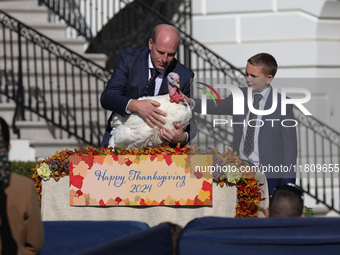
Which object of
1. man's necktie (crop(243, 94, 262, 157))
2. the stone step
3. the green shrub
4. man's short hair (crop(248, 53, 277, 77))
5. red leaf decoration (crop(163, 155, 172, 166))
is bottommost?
the green shrub

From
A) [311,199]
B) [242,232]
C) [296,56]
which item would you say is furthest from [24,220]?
[296,56]

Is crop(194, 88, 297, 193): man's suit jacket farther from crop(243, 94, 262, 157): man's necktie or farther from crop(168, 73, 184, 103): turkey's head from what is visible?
crop(168, 73, 184, 103): turkey's head

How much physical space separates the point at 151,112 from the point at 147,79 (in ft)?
1.78

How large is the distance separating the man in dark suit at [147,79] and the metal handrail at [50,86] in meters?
A: 3.50

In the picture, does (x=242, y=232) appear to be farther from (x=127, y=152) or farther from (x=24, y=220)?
(x=127, y=152)

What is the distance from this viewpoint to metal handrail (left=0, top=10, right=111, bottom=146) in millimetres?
7426

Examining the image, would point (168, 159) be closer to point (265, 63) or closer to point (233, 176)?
point (233, 176)


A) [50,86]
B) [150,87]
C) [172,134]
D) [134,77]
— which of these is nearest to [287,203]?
[172,134]

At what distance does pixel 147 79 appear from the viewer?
3688 mm

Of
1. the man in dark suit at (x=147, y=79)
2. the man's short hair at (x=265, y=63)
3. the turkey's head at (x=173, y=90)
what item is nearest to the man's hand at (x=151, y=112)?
the man in dark suit at (x=147, y=79)

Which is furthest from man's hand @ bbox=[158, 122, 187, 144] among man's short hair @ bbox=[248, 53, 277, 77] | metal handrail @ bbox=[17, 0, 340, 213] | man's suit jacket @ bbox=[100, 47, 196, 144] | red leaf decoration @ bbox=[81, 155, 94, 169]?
metal handrail @ bbox=[17, 0, 340, 213]

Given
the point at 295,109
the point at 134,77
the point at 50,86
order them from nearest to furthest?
the point at 134,77, the point at 50,86, the point at 295,109

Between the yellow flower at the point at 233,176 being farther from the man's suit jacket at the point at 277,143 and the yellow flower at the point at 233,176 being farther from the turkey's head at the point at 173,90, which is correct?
the turkey's head at the point at 173,90

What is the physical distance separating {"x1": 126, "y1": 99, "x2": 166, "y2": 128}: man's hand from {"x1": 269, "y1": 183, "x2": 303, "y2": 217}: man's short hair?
3.35 ft
